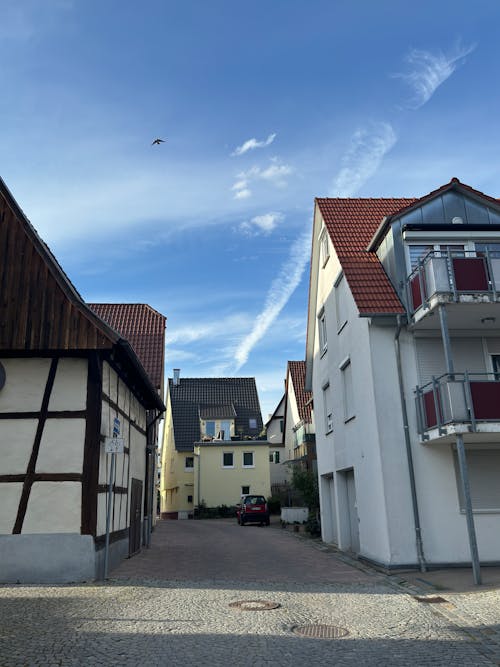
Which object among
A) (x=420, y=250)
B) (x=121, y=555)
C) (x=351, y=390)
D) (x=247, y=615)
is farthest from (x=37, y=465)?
(x=420, y=250)

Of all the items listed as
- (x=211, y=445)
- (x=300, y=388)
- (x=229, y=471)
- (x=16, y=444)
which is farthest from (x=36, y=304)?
(x=229, y=471)

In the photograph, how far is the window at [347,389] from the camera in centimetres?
1611

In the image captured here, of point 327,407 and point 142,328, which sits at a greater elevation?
point 142,328

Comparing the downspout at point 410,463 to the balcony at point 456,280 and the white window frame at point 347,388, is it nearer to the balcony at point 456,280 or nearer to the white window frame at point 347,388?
the balcony at point 456,280

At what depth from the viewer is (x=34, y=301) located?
11.7 metres

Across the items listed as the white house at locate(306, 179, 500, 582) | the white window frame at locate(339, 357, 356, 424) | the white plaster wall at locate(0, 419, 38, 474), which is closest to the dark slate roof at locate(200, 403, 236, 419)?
the white house at locate(306, 179, 500, 582)

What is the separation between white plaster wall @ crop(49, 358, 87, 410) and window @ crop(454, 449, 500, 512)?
27.6 feet

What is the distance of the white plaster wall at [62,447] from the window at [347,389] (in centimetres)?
777

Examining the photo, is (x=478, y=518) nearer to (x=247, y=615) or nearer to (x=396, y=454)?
(x=396, y=454)

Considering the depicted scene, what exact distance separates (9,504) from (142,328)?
14.4m

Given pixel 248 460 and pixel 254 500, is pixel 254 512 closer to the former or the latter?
pixel 254 500

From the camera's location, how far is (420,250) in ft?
47.6

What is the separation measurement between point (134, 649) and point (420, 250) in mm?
11460

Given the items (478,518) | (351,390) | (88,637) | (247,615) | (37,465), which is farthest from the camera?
(351,390)
